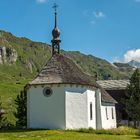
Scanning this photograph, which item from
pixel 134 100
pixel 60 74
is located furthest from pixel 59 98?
pixel 134 100

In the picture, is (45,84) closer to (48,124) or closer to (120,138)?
(48,124)

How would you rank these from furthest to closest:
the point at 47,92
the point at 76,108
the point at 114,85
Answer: the point at 114,85 < the point at 76,108 < the point at 47,92

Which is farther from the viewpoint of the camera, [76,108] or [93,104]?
[93,104]

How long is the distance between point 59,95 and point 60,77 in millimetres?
2155

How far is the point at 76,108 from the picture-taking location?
154ft

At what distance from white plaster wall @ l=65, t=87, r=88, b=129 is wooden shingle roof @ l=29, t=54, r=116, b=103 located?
3.48 feet

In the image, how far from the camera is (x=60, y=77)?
153 ft

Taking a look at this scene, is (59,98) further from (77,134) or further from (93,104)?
(77,134)

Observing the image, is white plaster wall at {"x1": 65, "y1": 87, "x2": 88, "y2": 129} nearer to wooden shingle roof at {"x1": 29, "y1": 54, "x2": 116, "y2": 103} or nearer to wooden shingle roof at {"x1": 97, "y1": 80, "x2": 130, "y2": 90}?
wooden shingle roof at {"x1": 29, "y1": 54, "x2": 116, "y2": 103}

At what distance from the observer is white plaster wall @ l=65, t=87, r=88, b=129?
4619 centimetres

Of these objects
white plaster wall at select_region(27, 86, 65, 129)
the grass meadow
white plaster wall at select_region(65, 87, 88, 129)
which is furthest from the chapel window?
the grass meadow

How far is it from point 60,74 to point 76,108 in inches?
173

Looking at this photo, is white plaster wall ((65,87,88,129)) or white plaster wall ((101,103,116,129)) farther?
white plaster wall ((101,103,116,129))

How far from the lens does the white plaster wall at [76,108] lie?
152 ft
